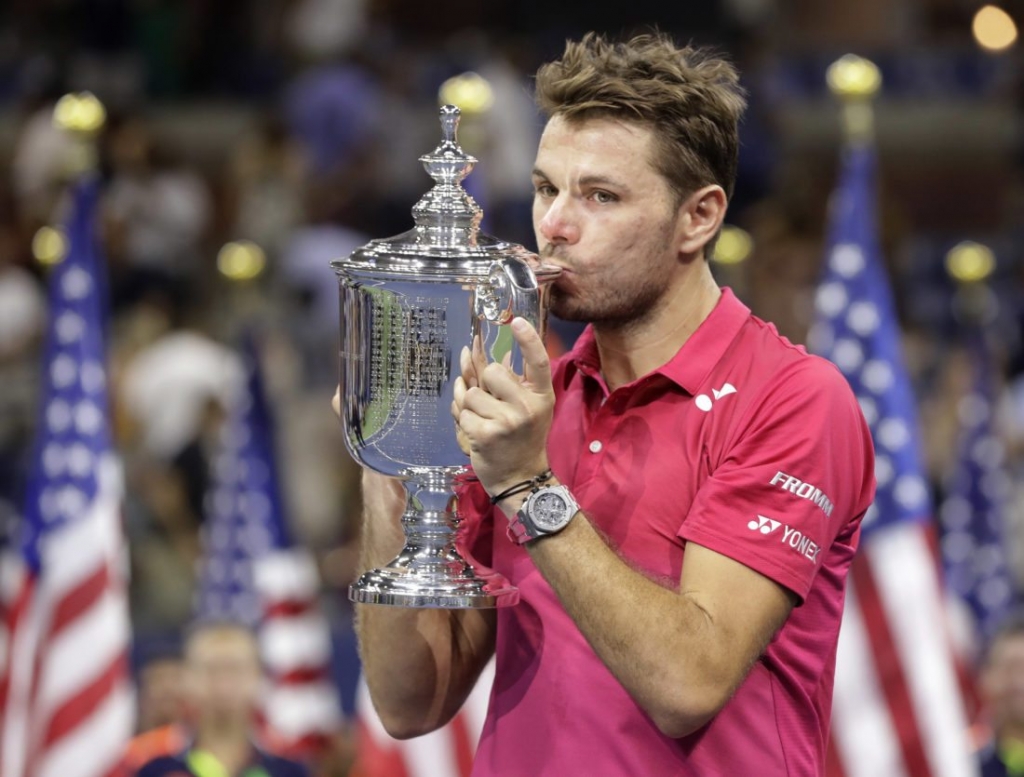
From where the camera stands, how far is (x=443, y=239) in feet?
7.97

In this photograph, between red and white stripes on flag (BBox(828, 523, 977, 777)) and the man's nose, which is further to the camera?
red and white stripes on flag (BBox(828, 523, 977, 777))

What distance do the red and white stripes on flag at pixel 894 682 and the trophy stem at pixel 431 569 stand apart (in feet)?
8.80

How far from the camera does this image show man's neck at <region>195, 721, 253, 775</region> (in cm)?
620

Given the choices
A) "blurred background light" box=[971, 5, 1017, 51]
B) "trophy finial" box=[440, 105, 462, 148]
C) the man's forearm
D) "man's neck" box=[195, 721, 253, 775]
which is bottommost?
"man's neck" box=[195, 721, 253, 775]

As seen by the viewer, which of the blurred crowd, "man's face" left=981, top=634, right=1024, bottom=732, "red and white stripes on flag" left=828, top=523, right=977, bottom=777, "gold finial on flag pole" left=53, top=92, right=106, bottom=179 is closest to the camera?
"red and white stripes on flag" left=828, top=523, right=977, bottom=777

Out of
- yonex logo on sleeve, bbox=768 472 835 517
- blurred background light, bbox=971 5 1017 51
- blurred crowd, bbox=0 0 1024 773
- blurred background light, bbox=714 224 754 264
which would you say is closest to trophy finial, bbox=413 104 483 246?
yonex logo on sleeve, bbox=768 472 835 517

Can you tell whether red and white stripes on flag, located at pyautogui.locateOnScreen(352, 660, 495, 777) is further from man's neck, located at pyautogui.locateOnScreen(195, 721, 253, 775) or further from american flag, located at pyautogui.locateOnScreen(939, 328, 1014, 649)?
american flag, located at pyautogui.locateOnScreen(939, 328, 1014, 649)

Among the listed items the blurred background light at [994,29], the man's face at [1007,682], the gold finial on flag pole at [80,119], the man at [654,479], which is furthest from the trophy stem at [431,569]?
the blurred background light at [994,29]

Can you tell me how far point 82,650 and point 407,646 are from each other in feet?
10.4

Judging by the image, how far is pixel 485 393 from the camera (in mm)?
2199

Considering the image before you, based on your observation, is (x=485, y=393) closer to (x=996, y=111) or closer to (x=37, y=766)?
(x=37, y=766)

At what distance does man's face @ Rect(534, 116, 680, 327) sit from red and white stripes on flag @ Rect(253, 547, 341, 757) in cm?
463

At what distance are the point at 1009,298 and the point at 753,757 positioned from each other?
24.8 feet

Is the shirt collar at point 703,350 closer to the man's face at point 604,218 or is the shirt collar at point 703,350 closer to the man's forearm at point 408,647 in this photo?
the man's face at point 604,218
